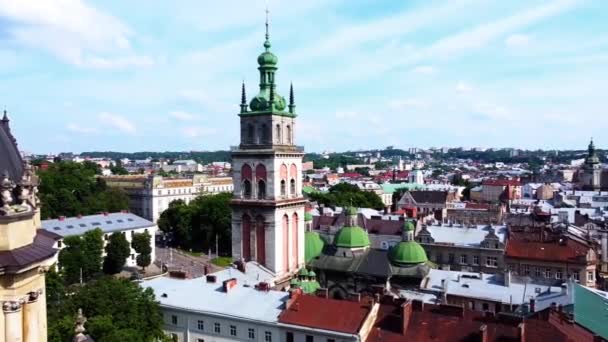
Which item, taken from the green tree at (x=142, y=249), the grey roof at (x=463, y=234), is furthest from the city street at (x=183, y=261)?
the grey roof at (x=463, y=234)

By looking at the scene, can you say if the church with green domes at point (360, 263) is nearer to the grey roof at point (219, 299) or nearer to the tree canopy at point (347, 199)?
the grey roof at point (219, 299)

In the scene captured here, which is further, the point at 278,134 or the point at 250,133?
the point at 250,133

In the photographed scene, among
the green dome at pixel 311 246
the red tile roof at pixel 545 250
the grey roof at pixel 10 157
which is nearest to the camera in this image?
the grey roof at pixel 10 157

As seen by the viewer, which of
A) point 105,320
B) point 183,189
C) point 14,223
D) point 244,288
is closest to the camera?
point 14,223

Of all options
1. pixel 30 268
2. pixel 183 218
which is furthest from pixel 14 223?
pixel 183 218

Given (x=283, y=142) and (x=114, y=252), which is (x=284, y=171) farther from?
(x=114, y=252)

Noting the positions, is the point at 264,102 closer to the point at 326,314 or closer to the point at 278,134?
the point at 278,134

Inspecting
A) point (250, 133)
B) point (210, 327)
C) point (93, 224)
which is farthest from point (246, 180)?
point (93, 224)
